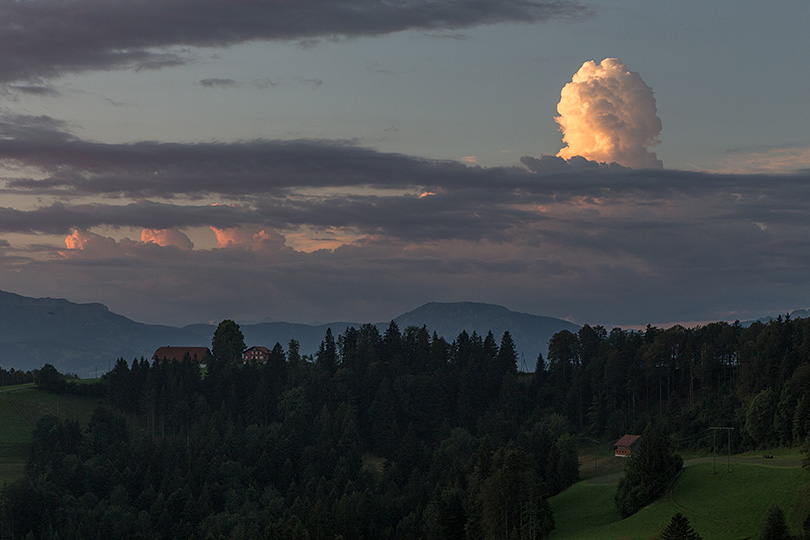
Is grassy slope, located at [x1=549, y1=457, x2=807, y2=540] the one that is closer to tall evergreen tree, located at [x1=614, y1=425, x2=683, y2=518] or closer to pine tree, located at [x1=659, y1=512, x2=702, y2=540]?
tall evergreen tree, located at [x1=614, y1=425, x2=683, y2=518]

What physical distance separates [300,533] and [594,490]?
172ft

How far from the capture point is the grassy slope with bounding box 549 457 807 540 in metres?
130

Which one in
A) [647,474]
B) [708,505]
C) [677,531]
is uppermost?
[647,474]

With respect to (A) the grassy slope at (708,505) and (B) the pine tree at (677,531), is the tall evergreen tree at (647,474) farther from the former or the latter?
(B) the pine tree at (677,531)

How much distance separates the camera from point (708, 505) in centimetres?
13800

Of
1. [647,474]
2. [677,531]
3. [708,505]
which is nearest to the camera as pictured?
[677,531]

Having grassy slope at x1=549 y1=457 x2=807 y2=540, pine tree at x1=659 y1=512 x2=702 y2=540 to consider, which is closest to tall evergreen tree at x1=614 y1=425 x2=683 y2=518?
grassy slope at x1=549 y1=457 x2=807 y2=540

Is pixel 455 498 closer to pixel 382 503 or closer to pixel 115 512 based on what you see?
pixel 382 503

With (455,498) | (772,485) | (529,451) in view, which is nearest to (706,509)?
(772,485)

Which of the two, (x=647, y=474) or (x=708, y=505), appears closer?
(x=708, y=505)

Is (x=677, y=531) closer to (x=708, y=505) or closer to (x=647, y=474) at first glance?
(x=708, y=505)

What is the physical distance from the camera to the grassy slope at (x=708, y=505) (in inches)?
5108

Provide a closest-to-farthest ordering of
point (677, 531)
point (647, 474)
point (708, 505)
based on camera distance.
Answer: point (677, 531) < point (708, 505) < point (647, 474)

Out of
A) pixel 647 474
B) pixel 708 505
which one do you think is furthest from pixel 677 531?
pixel 647 474
